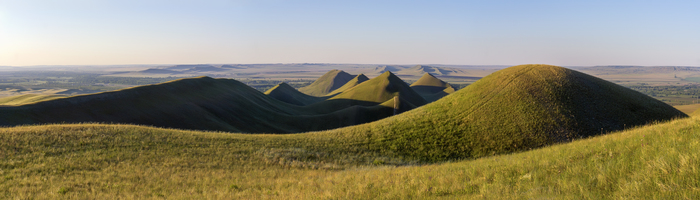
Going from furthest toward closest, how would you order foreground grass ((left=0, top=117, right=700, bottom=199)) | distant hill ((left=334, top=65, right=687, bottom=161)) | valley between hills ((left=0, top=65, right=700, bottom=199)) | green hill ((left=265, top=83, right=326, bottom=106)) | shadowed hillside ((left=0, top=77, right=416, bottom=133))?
1. green hill ((left=265, top=83, right=326, bottom=106))
2. shadowed hillside ((left=0, top=77, right=416, bottom=133))
3. distant hill ((left=334, top=65, right=687, bottom=161))
4. valley between hills ((left=0, top=65, right=700, bottom=199))
5. foreground grass ((left=0, top=117, right=700, bottom=199))

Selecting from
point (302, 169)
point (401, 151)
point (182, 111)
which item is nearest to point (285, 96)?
point (182, 111)

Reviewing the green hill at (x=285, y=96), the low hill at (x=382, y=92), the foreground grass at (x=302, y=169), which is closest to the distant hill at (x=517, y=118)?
the foreground grass at (x=302, y=169)

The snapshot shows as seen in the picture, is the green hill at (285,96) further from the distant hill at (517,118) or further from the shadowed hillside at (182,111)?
the distant hill at (517,118)

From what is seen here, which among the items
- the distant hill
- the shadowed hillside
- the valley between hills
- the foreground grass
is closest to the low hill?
the shadowed hillside

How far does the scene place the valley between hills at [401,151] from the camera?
984cm

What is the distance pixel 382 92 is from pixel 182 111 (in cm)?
8676

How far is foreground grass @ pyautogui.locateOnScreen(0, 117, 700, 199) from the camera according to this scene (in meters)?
8.67

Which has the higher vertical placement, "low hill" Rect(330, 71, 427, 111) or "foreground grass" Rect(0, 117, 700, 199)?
"foreground grass" Rect(0, 117, 700, 199)

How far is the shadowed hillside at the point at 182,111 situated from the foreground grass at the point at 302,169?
2773 cm

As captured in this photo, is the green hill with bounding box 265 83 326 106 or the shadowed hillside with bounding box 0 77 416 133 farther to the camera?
the green hill with bounding box 265 83 326 106

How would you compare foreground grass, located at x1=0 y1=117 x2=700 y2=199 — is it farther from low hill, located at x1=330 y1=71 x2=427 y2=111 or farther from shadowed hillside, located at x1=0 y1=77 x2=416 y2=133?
low hill, located at x1=330 y1=71 x2=427 y2=111

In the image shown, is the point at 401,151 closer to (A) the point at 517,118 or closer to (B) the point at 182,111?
(A) the point at 517,118

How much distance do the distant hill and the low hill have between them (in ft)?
295

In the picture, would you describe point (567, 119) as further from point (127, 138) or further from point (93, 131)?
point (93, 131)
